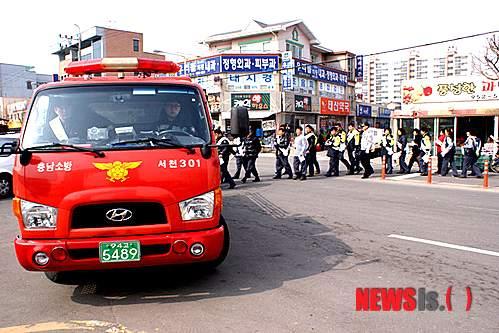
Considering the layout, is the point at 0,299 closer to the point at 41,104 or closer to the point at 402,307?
the point at 41,104

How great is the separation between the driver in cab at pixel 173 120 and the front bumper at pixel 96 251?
3.88 ft

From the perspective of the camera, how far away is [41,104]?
4.60 m

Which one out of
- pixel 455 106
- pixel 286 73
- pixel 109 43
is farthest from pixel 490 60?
pixel 109 43

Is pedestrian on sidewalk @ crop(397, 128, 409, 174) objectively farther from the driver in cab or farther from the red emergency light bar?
the driver in cab

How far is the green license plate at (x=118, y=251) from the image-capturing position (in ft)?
13.0

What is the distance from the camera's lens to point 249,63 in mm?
33406

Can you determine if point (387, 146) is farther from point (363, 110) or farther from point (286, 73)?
point (363, 110)

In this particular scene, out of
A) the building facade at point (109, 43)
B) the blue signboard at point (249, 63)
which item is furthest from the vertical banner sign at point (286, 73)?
the building facade at point (109, 43)

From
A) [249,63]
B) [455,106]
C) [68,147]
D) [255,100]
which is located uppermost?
[249,63]

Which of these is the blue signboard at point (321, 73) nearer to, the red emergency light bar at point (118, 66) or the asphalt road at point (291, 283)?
the asphalt road at point (291, 283)

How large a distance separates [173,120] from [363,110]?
44070 mm

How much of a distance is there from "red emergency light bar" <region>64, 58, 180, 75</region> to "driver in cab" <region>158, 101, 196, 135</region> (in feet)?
3.50

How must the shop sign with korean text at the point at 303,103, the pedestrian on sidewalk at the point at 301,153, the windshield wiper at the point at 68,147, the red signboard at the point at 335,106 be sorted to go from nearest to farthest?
the windshield wiper at the point at 68,147, the pedestrian on sidewalk at the point at 301,153, the shop sign with korean text at the point at 303,103, the red signboard at the point at 335,106

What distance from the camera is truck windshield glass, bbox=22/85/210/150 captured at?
14.6 ft
